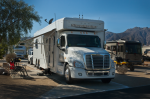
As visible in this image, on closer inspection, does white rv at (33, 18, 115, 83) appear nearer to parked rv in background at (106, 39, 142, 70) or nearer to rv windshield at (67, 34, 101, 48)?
rv windshield at (67, 34, 101, 48)

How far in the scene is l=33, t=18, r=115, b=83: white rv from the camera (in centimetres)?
941

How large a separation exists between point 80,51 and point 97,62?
993 millimetres

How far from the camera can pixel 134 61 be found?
20.3 meters

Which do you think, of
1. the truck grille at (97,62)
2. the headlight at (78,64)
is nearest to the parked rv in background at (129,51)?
the truck grille at (97,62)

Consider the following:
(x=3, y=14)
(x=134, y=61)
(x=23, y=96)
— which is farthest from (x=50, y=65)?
(x=134, y=61)

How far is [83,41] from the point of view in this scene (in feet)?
35.1

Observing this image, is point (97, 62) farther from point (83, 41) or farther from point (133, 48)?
point (133, 48)

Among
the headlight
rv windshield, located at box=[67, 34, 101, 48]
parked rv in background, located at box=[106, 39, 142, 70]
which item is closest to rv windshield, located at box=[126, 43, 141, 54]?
parked rv in background, located at box=[106, 39, 142, 70]

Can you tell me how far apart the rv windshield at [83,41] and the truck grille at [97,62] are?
131cm

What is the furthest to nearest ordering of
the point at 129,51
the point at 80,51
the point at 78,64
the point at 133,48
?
the point at 133,48, the point at 129,51, the point at 80,51, the point at 78,64

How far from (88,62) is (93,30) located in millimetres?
2440

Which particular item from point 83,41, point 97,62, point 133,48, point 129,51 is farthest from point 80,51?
point 133,48

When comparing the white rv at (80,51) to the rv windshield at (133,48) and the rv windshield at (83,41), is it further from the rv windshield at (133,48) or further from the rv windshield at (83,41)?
the rv windshield at (133,48)

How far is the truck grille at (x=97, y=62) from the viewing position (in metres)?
9.40
